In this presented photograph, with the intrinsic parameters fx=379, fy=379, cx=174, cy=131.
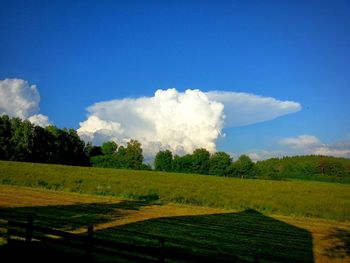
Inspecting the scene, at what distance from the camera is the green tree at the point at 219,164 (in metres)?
157

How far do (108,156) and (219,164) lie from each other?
Result: 46.2 meters

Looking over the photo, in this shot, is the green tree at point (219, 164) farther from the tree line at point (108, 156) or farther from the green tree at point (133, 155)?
the green tree at point (133, 155)

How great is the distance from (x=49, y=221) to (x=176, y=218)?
28.6 ft

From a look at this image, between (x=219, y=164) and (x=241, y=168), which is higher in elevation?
(x=219, y=164)

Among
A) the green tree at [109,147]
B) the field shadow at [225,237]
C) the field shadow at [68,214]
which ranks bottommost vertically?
Answer: the field shadow at [225,237]

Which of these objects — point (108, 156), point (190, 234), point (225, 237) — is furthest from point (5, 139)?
point (225, 237)

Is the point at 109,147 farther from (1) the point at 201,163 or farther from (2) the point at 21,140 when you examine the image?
(2) the point at 21,140

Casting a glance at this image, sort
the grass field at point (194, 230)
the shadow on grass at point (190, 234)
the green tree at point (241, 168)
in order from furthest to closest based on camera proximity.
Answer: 1. the green tree at point (241, 168)
2. the grass field at point (194, 230)
3. the shadow on grass at point (190, 234)

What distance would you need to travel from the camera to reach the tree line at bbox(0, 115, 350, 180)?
114 meters

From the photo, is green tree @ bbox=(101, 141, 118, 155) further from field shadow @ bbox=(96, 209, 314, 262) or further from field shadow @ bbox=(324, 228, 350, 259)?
field shadow @ bbox=(324, 228, 350, 259)

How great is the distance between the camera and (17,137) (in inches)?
4459

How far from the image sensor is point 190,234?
19.7 metres

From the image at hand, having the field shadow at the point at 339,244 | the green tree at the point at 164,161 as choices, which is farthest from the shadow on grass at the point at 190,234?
the green tree at the point at 164,161

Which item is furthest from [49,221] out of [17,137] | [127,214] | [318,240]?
[17,137]
